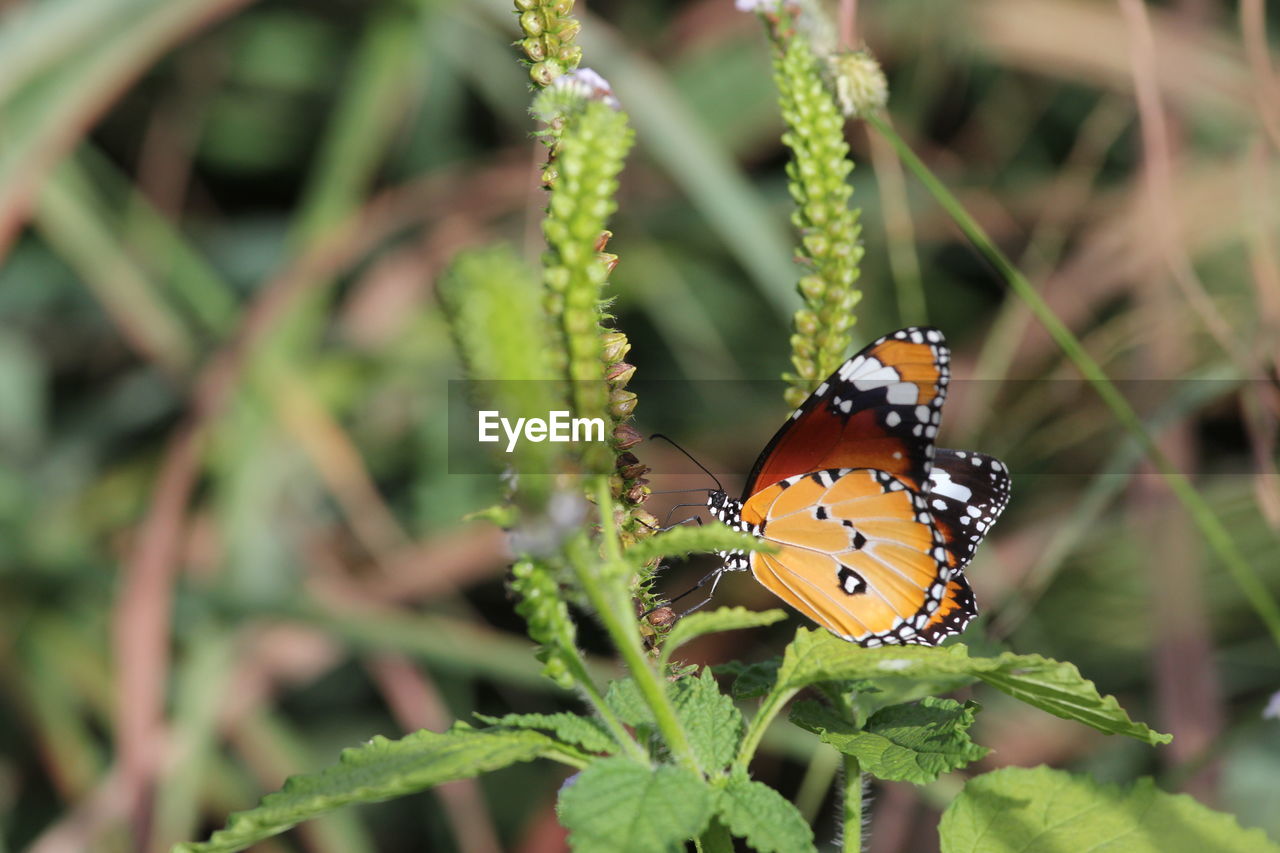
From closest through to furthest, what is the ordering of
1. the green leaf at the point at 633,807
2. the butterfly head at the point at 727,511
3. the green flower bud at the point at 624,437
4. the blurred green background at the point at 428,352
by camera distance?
the green leaf at the point at 633,807
the green flower bud at the point at 624,437
the butterfly head at the point at 727,511
the blurred green background at the point at 428,352

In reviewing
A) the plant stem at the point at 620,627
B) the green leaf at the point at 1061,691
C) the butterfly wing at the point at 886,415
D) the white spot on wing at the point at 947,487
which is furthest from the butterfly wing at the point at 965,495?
the plant stem at the point at 620,627

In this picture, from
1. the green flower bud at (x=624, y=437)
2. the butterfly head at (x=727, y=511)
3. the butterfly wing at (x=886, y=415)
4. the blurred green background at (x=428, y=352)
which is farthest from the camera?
the blurred green background at (x=428, y=352)

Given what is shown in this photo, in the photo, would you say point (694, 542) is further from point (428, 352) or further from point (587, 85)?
point (428, 352)

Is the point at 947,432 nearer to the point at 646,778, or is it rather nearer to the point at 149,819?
the point at 149,819

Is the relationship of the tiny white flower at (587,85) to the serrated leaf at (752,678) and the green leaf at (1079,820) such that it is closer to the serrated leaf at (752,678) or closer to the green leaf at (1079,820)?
the serrated leaf at (752,678)

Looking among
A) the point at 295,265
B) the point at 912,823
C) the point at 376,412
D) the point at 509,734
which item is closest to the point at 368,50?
the point at 295,265
